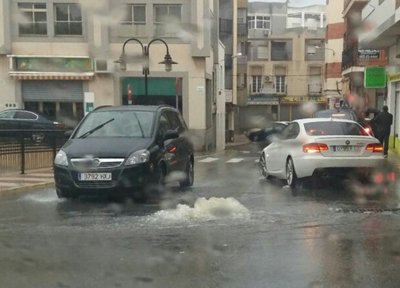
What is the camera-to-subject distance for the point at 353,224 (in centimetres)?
692

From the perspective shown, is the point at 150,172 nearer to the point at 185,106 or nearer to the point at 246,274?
the point at 246,274

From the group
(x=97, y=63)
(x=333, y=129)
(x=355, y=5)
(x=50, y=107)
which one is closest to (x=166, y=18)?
(x=97, y=63)

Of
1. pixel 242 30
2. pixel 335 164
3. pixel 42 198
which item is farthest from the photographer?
pixel 242 30

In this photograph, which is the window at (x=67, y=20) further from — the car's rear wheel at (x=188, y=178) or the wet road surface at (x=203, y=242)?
the wet road surface at (x=203, y=242)

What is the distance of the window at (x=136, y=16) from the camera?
20.8 m

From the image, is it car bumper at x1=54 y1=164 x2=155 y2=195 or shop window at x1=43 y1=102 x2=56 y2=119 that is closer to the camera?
car bumper at x1=54 y1=164 x2=155 y2=195

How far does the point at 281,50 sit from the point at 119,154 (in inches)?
1599

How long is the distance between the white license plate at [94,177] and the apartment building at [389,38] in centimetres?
932

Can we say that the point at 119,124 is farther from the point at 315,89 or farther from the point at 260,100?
the point at 315,89

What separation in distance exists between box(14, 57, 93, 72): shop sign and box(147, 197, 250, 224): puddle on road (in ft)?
53.0

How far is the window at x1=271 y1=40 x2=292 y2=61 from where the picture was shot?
4596 centimetres

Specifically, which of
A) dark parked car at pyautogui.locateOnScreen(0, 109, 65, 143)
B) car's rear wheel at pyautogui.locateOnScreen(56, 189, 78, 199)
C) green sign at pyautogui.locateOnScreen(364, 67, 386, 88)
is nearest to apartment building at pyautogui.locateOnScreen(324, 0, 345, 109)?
green sign at pyautogui.locateOnScreen(364, 67, 386, 88)

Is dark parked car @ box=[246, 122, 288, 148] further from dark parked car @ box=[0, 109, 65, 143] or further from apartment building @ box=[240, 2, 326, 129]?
apartment building @ box=[240, 2, 326, 129]

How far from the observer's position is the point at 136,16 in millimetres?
21172
